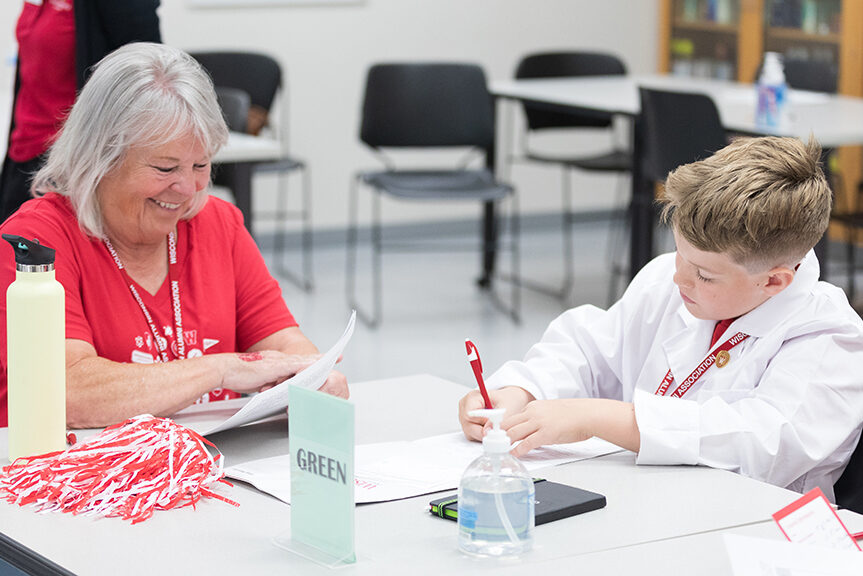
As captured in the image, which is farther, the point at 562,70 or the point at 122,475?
the point at 562,70

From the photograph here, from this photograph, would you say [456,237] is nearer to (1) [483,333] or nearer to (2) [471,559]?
(1) [483,333]

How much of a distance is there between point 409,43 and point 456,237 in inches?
41.0

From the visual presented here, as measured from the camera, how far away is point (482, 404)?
1.64 m

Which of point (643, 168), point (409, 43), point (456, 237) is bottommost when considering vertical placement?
point (456, 237)

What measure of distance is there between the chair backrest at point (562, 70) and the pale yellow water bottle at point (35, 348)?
14.5ft

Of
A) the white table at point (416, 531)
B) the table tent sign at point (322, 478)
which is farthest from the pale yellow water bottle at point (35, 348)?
the table tent sign at point (322, 478)

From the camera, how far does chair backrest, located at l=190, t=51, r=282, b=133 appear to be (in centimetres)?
527

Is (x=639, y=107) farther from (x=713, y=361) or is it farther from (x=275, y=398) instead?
(x=275, y=398)

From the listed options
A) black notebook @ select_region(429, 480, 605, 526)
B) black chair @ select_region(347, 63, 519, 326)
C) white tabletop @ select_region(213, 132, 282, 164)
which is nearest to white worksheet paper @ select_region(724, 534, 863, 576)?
black notebook @ select_region(429, 480, 605, 526)

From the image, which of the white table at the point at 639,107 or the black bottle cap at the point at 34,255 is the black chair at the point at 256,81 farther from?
the black bottle cap at the point at 34,255

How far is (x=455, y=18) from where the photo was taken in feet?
20.9

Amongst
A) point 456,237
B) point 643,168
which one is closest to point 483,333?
point 643,168

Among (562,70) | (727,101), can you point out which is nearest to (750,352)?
(727,101)

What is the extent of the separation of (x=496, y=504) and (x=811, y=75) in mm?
4487
